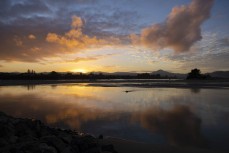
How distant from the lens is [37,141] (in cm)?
571

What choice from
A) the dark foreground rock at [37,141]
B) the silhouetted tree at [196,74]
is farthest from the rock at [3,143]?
the silhouetted tree at [196,74]

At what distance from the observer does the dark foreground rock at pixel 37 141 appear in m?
5.34

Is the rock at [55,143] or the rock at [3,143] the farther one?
the rock at [3,143]

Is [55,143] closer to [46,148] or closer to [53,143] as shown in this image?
[53,143]

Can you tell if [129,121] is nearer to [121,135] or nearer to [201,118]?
[121,135]

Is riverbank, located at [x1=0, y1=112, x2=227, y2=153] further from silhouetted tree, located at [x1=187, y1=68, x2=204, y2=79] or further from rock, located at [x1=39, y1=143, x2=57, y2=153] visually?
silhouetted tree, located at [x1=187, y1=68, x2=204, y2=79]

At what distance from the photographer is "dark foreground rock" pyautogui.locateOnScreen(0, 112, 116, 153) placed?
210 inches

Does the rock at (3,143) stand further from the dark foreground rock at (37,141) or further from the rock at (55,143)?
the rock at (55,143)

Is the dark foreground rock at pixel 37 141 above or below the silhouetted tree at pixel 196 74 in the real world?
below

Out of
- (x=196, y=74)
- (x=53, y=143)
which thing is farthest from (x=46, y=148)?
(x=196, y=74)

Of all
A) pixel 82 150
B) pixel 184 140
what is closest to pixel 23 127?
pixel 82 150

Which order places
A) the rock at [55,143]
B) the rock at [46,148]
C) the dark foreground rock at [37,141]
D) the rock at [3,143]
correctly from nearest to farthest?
1. the rock at [46,148]
2. the dark foreground rock at [37,141]
3. the rock at [55,143]
4. the rock at [3,143]

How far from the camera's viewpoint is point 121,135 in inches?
334

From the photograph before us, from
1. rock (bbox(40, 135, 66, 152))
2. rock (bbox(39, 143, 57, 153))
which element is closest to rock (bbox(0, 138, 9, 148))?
Answer: rock (bbox(40, 135, 66, 152))
